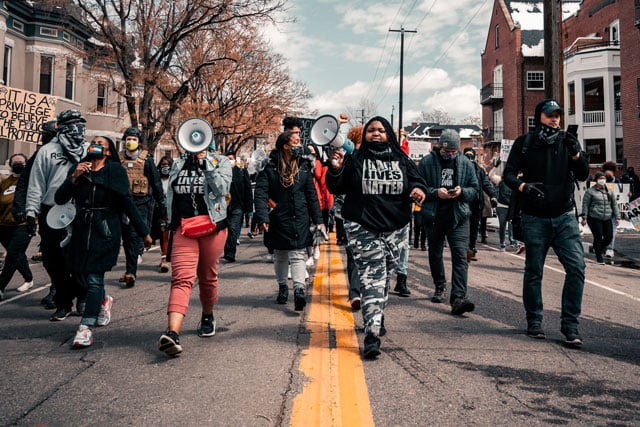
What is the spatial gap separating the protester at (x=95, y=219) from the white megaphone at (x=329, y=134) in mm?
1773

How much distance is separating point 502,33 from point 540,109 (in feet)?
139

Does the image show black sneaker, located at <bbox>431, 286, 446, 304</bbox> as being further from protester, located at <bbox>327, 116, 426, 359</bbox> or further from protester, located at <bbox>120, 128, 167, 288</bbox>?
protester, located at <bbox>120, 128, 167, 288</bbox>

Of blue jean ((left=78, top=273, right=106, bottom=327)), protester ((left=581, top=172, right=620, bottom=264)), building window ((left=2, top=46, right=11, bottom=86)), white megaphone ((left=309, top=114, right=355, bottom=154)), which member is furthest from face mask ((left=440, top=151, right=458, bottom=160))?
building window ((left=2, top=46, right=11, bottom=86))

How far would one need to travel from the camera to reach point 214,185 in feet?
14.1

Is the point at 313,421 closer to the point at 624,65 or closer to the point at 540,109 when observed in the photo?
the point at 540,109

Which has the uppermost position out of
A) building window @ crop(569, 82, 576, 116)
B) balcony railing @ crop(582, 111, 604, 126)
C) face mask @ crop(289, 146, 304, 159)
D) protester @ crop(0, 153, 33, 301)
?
building window @ crop(569, 82, 576, 116)

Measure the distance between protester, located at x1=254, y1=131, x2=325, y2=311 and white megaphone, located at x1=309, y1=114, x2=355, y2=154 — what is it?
3.38 feet

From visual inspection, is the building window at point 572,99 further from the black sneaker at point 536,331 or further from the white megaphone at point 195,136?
the white megaphone at point 195,136

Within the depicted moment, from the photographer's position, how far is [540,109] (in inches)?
195

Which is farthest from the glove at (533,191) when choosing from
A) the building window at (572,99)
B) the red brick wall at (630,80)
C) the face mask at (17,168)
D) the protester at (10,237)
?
the building window at (572,99)

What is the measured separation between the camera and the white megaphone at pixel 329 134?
486 cm

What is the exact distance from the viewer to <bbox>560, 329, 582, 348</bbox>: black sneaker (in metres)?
4.42

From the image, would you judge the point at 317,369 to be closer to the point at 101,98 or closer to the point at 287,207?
the point at 287,207

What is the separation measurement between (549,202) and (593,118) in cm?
3056
